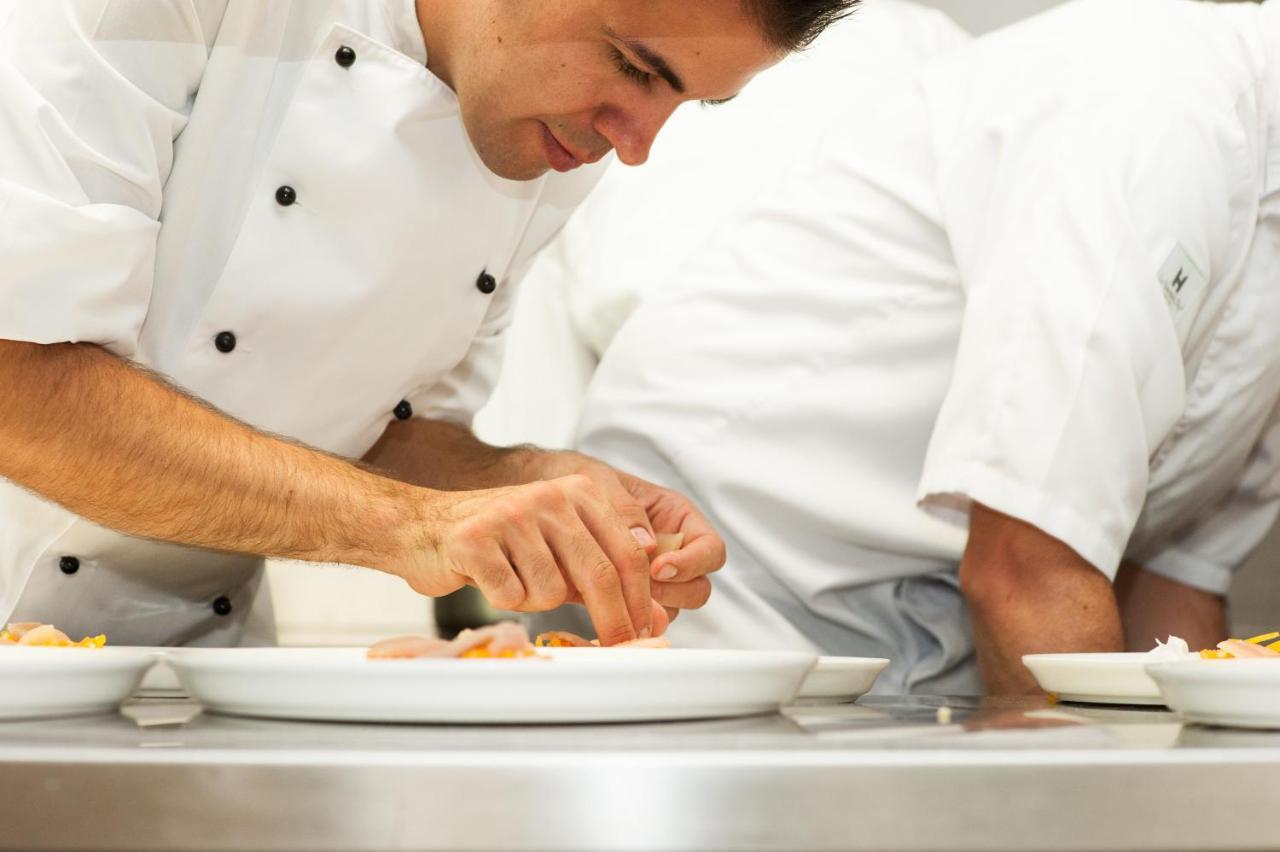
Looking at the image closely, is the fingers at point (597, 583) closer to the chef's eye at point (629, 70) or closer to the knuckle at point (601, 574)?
the knuckle at point (601, 574)

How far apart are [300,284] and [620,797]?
73 cm

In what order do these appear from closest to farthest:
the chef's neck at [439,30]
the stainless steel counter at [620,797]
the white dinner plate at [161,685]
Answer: the stainless steel counter at [620,797]
the white dinner plate at [161,685]
the chef's neck at [439,30]

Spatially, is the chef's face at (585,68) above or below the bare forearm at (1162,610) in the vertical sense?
above

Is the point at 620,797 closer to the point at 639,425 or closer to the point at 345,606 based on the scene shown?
the point at 345,606

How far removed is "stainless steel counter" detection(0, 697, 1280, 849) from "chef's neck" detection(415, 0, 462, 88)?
0.74 meters

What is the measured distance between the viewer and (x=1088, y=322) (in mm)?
1290

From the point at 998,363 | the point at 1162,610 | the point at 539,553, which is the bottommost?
the point at 1162,610

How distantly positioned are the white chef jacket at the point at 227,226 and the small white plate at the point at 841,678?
0.48 m

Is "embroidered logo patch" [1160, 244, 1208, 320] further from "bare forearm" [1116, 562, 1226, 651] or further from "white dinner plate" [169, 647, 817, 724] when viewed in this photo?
"white dinner plate" [169, 647, 817, 724]

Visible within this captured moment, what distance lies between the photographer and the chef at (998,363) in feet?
4.21

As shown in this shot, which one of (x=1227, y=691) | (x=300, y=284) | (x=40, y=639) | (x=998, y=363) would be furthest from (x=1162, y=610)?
(x=40, y=639)

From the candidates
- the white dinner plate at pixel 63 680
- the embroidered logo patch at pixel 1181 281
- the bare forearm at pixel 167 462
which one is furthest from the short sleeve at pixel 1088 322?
the white dinner plate at pixel 63 680

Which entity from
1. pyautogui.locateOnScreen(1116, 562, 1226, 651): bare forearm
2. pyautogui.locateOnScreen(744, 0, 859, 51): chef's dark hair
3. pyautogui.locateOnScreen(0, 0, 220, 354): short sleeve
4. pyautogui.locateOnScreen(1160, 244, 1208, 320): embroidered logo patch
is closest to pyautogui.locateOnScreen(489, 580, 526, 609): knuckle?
pyautogui.locateOnScreen(0, 0, 220, 354): short sleeve

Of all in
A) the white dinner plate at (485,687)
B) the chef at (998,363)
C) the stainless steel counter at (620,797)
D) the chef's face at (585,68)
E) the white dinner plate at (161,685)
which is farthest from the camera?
the chef at (998,363)
